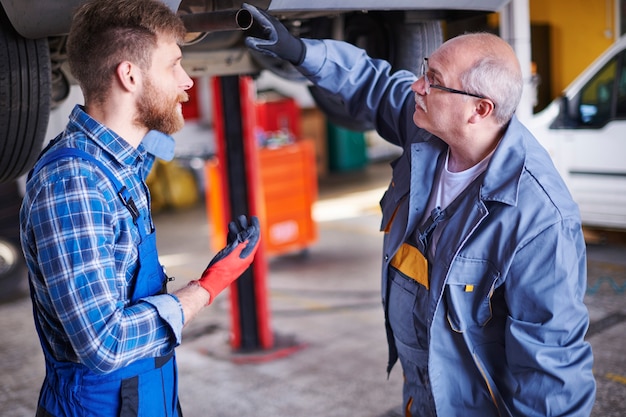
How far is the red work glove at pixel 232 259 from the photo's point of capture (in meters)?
1.82

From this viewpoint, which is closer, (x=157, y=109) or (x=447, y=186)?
(x=157, y=109)

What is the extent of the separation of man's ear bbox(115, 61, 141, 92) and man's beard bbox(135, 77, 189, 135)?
0.08 feet

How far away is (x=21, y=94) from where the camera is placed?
2.39 metres

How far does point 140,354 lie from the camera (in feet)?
5.24

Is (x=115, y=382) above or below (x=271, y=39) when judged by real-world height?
below

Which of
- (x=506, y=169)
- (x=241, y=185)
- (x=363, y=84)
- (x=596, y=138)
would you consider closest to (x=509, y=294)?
(x=506, y=169)

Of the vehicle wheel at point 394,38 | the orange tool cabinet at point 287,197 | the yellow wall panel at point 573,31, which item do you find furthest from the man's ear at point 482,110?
the yellow wall panel at point 573,31

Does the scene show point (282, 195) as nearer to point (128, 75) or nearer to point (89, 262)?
point (128, 75)

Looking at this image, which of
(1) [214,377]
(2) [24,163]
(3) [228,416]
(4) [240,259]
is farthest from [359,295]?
(4) [240,259]

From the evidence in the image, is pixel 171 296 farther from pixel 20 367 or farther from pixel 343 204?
pixel 343 204

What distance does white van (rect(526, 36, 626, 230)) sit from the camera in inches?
244

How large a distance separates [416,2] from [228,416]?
8.39 feet

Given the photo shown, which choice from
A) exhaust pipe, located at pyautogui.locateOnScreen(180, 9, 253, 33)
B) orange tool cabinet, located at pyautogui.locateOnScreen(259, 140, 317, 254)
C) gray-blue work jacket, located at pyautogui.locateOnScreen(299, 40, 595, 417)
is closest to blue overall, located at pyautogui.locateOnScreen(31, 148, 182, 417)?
exhaust pipe, located at pyautogui.locateOnScreen(180, 9, 253, 33)

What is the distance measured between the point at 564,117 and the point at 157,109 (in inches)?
214
